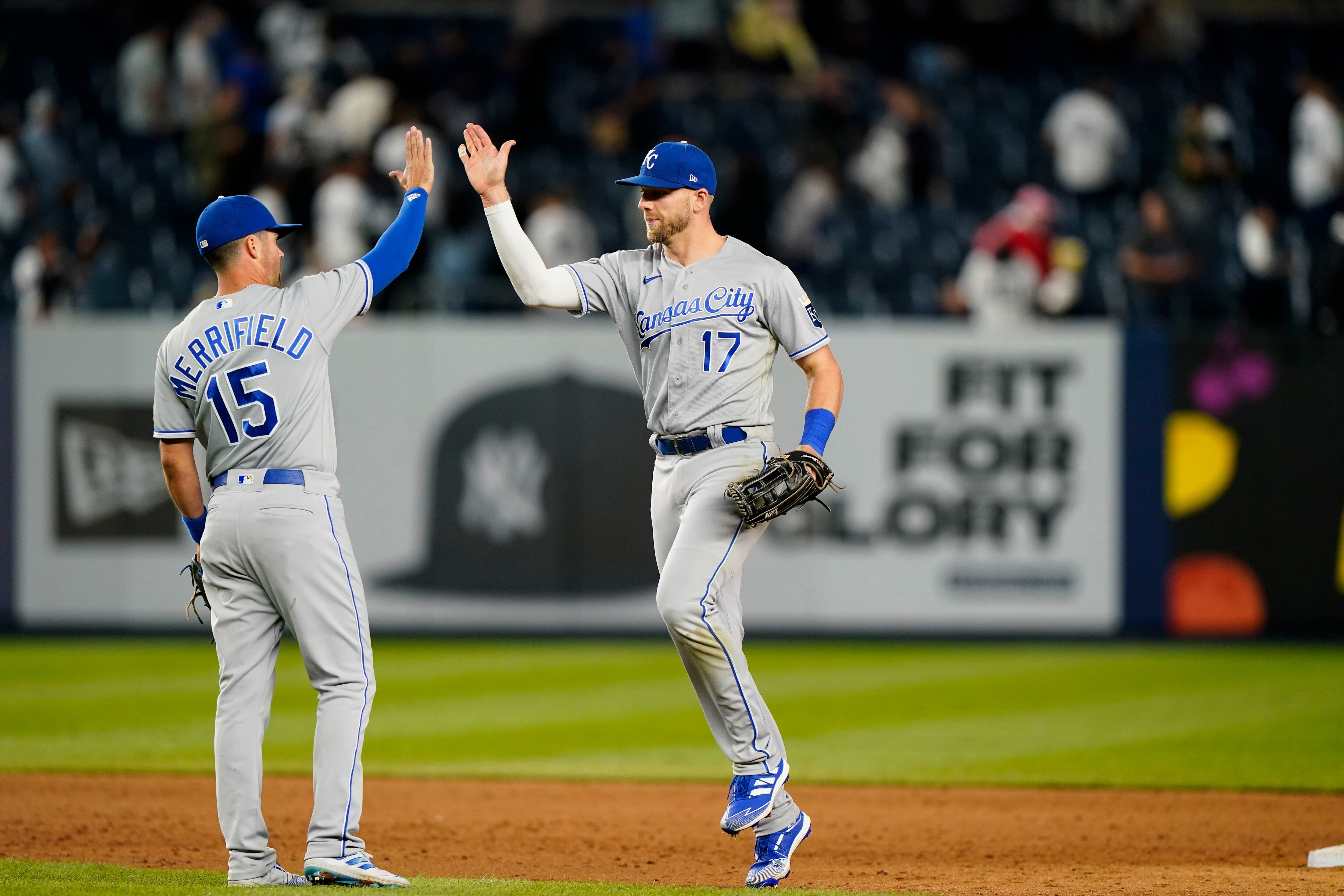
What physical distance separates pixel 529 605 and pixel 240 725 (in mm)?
7794

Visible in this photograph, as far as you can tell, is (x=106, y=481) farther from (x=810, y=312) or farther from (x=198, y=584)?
(x=810, y=312)

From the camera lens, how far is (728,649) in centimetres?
496

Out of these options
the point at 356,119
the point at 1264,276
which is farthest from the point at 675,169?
the point at 356,119

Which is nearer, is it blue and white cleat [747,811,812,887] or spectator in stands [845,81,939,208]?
blue and white cleat [747,811,812,887]

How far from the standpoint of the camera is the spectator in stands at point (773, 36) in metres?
16.4

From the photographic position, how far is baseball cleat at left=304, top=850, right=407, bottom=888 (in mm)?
4625

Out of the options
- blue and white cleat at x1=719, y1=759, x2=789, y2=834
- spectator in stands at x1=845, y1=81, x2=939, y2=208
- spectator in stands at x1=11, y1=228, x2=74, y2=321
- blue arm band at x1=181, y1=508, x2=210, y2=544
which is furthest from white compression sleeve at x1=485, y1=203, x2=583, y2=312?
spectator in stands at x1=845, y1=81, x2=939, y2=208

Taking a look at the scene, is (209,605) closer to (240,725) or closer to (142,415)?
(240,725)

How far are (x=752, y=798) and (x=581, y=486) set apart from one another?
775 centimetres

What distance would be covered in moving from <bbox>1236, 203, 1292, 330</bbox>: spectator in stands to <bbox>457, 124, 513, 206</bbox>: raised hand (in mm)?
8750

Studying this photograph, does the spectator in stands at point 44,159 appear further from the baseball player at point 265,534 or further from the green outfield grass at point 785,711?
the baseball player at point 265,534

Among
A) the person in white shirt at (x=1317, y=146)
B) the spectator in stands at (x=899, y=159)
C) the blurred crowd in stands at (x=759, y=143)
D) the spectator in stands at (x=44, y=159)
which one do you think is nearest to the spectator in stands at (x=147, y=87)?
the blurred crowd in stands at (x=759, y=143)

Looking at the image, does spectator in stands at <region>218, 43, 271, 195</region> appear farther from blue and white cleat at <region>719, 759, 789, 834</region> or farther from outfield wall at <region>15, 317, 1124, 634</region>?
blue and white cleat at <region>719, 759, 789, 834</region>

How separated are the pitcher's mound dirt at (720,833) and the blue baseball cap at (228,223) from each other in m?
2.12
